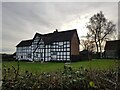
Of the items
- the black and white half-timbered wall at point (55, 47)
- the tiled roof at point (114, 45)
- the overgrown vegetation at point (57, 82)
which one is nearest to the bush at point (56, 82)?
the overgrown vegetation at point (57, 82)

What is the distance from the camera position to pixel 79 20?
264cm

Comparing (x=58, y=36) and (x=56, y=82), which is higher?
(x=58, y=36)

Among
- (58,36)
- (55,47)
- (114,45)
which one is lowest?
(114,45)

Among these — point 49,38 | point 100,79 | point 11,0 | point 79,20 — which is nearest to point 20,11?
point 11,0

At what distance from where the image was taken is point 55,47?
20.3m

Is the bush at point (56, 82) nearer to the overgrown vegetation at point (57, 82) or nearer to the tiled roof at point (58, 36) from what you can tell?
the overgrown vegetation at point (57, 82)

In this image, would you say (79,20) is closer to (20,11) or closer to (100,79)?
(20,11)

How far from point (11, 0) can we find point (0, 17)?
0.26 m

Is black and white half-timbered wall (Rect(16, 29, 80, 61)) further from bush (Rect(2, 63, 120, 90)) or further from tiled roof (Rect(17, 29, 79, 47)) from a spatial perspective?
bush (Rect(2, 63, 120, 90))

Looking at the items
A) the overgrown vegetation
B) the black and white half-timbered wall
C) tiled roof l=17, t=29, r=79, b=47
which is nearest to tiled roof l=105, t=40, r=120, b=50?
the overgrown vegetation

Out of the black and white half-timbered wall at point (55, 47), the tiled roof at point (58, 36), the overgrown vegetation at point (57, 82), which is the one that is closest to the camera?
the overgrown vegetation at point (57, 82)

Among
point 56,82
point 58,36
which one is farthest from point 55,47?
point 56,82

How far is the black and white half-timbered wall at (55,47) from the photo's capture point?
61.5 feet

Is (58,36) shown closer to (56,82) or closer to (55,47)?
(55,47)
